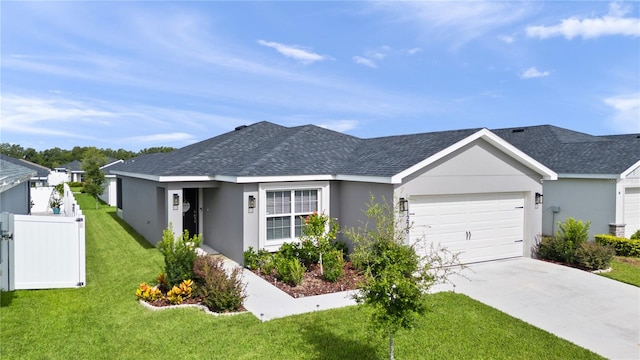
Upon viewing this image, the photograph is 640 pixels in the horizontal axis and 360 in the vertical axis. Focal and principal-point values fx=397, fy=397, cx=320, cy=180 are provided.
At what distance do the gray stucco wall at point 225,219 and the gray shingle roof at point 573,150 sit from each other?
47.2 feet

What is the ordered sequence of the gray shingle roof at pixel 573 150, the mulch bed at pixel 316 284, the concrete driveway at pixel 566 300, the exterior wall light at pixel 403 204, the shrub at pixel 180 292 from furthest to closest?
1. the gray shingle roof at pixel 573 150
2. the exterior wall light at pixel 403 204
3. the mulch bed at pixel 316 284
4. the shrub at pixel 180 292
5. the concrete driveway at pixel 566 300

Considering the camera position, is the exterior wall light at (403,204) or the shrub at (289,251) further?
the shrub at (289,251)

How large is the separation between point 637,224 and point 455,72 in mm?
10036

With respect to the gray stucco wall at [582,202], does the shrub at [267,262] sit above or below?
below

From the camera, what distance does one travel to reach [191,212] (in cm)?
1573

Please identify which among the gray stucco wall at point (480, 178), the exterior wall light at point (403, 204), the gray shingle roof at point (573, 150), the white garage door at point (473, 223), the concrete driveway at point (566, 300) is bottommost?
the concrete driveway at point (566, 300)

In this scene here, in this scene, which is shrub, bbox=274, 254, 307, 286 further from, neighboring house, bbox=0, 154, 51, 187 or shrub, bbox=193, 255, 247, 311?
neighboring house, bbox=0, 154, 51, 187

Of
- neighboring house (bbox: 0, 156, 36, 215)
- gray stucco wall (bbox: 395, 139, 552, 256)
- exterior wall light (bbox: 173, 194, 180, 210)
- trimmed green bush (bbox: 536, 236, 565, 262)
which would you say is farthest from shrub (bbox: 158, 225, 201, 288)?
trimmed green bush (bbox: 536, 236, 565, 262)

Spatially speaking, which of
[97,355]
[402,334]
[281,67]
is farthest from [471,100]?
[97,355]

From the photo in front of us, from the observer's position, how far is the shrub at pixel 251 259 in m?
11.5

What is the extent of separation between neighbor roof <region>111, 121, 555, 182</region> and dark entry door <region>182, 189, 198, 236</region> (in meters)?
1.49

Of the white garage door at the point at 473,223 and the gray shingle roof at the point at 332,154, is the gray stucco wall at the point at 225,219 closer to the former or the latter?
the gray shingle roof at the point at 332,154

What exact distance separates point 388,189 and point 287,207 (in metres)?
3.31

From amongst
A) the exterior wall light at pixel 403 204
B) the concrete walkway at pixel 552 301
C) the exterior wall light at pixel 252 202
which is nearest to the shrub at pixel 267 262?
the concrete walkway at pixel 552 301
